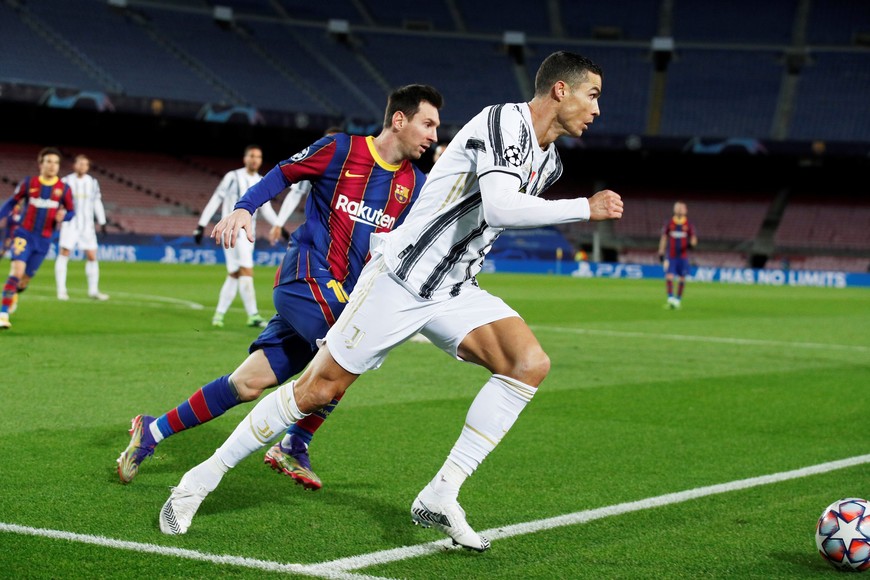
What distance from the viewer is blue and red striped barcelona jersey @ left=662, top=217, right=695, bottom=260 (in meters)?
22.9

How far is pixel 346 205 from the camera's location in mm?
5562

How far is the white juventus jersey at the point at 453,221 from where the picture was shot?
168 inches

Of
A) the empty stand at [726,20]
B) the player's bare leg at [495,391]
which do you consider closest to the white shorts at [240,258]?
the player's bare leg at [495,391]

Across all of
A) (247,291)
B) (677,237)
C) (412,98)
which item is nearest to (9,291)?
(247,291)

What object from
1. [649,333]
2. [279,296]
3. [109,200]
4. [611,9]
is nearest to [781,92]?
[611,9]

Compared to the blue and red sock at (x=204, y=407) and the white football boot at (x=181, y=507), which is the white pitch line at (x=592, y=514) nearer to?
the white football boot at (x=181, y=507)

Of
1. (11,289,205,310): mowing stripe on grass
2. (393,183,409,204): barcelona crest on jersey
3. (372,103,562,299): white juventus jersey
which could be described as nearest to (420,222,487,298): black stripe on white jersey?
(372,103,562,299): white juventus jersey

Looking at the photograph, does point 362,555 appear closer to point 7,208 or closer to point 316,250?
point 316,250

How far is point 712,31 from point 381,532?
49.7 meters

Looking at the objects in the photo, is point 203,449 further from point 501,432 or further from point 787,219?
point 787,219

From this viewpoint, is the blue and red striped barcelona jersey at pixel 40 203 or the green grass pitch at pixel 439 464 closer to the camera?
the green grass pitch at pixel 439 464

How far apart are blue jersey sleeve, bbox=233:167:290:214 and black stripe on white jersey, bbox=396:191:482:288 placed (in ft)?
2.87

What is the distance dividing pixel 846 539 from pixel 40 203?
11.8 m

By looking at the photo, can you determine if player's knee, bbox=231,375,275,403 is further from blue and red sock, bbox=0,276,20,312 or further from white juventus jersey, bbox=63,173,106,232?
white juventus jersey, bbox=63,173,106,232
